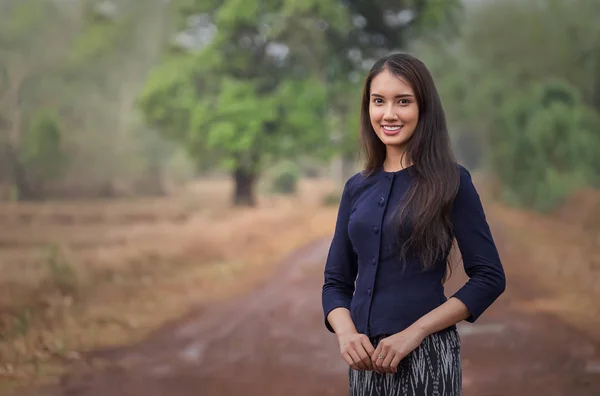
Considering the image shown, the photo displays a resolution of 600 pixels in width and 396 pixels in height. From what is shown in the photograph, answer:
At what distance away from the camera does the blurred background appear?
151 inches

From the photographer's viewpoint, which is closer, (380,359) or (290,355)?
(380,359)

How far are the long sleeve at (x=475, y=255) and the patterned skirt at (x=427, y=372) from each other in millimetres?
76

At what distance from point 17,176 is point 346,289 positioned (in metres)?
3.24

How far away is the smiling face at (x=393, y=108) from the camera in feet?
3.88

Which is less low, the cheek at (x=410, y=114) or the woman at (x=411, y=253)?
the cheek at (x=410, y=114)

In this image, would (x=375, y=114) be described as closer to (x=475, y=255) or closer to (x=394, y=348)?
(x=475, y=255)

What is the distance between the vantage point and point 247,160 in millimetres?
4270

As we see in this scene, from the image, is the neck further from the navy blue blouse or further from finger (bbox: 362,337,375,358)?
finger (bbox: 362,337,375,358)

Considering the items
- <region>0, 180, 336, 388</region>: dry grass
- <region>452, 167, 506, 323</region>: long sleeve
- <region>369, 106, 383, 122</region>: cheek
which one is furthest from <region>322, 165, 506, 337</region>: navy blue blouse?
<region>0, 180, 336, 388</region>: dry grass

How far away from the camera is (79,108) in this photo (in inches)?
162

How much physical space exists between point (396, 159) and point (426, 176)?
89 millimetres

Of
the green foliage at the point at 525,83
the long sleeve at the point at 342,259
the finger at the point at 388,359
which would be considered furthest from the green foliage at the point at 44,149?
the finger at the point at 388,359

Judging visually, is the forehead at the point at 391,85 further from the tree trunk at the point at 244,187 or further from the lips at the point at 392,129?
the tree trunk at the point at 244,187

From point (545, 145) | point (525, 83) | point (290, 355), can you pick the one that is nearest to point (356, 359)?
point (290, 355)
